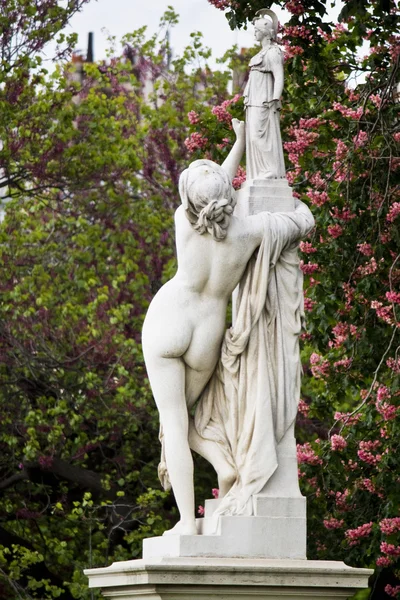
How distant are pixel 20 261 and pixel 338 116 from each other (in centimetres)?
705

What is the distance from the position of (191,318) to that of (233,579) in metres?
1.58

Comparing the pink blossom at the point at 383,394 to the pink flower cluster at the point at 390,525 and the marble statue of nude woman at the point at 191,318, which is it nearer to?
the pink flower cluster at the point at 390,525

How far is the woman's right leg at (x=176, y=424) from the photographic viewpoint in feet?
32.3

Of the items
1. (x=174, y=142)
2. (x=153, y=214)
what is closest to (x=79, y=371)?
(x=153, y=214)

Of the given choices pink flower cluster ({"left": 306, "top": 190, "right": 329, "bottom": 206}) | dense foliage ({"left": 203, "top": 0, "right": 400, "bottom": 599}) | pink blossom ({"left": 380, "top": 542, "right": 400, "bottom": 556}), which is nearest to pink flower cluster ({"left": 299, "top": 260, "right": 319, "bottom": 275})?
dense foliage ({"left": 203, "top": 0, "right": 400, "bottom": 599})

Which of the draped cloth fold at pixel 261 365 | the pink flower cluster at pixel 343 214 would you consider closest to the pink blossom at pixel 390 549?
the pink flower cluster at pixel 343 214

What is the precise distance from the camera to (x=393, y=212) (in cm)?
1393

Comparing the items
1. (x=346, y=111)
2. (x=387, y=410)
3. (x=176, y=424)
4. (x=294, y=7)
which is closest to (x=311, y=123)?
(x=346, y=111)

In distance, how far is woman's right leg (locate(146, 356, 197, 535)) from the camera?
9859mm

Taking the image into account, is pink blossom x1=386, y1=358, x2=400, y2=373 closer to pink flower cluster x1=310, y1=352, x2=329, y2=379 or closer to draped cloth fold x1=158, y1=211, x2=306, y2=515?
pink flower cluster x1=310, y1=352, x2=329, y2=379

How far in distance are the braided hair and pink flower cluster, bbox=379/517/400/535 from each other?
15.2 ft

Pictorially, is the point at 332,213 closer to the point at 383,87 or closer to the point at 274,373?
the point at 383,87

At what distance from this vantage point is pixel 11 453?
18.9 meters

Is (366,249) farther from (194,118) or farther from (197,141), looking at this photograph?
(194,118)
